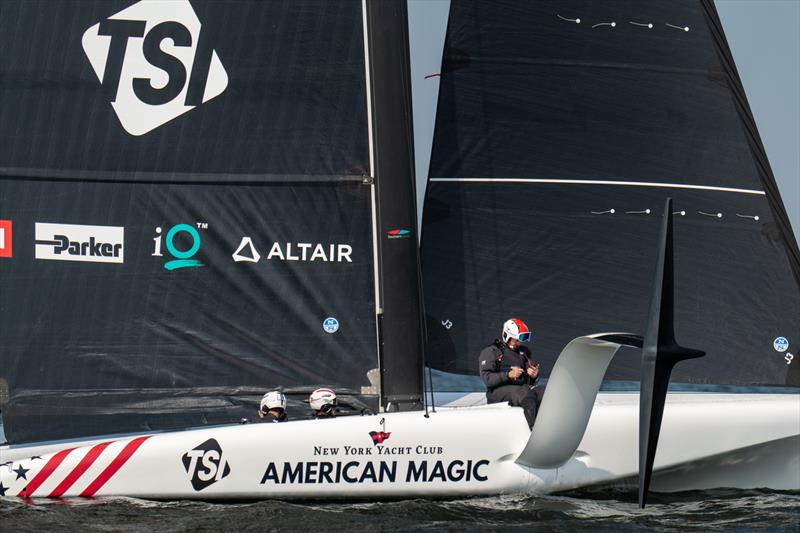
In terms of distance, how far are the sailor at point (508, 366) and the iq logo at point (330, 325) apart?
1.01m

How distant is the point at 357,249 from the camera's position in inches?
342

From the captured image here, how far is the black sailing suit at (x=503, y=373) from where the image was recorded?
828 cm

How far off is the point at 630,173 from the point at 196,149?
3133 millimetres

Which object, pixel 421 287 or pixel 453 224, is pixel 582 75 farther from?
pixel 421 287

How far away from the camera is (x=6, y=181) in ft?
28.4

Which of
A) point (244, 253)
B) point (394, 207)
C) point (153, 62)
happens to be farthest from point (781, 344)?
point (153, 62)

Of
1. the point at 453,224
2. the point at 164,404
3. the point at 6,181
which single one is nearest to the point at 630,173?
the point at 453,224

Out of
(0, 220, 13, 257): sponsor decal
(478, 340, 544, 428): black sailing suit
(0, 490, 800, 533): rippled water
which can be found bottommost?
(0, 490, 800, 533): rippled water

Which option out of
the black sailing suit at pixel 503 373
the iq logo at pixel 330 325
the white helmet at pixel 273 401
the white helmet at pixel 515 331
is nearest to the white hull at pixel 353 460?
the black sailing suit at pixel 503 373

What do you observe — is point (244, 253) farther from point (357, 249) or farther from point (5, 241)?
point (5, 241)

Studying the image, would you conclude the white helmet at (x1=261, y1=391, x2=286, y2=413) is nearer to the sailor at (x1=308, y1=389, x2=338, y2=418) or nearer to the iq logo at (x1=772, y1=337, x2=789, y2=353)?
the sailor at (x1=308, y1=389, x2=338, y2=418)

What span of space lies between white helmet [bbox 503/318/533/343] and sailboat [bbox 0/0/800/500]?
0.31 m

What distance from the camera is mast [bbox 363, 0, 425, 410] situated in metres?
8.57

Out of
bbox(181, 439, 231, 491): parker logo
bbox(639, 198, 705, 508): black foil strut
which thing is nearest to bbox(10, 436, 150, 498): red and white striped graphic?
bbox(181, 439, 231, 491): parker logo
